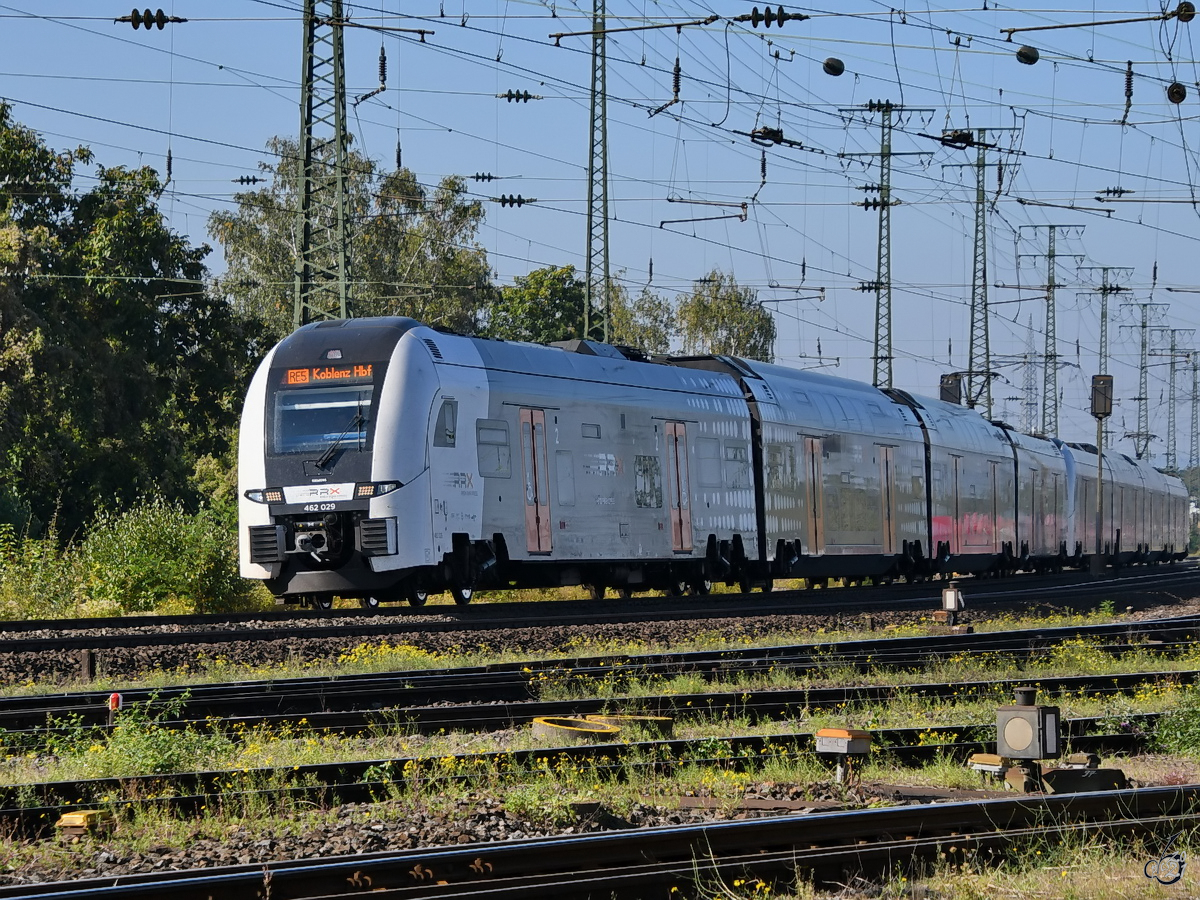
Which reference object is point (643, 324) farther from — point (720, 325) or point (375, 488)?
point (375, 488)

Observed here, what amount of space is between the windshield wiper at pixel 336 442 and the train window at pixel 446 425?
98 cm

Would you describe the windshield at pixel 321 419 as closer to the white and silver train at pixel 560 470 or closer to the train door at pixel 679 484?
the white and silver train at pixel 560 470

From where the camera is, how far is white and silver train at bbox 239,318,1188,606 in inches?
778

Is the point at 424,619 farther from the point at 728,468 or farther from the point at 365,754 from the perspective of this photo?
the point at 365,754

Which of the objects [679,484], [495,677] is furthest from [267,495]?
[679,484]

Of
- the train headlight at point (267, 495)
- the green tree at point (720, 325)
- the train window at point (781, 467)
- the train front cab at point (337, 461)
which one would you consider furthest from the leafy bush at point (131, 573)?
the green tree at point (720, 325)

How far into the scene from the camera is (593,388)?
23.4m

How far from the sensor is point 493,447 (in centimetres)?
2116

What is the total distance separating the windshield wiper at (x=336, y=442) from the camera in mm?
19734

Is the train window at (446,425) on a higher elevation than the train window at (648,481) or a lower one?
higher

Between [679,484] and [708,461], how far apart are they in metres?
1.07

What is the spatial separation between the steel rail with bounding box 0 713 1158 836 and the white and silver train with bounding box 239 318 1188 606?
968 centimetres

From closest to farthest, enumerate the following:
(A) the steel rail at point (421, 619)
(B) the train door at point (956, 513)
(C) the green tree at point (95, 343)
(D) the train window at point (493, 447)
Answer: (A) the steel rail at point (421, 619)
(D) the train window at point (493, 447)
(C) the green tree at point (95, 343)
(B) the train door at point (956, 513)

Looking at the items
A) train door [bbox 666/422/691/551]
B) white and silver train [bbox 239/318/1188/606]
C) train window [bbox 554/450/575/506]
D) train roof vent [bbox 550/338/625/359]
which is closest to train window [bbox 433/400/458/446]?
white and silver train [bbox 239/318/1188/606]
